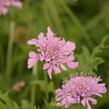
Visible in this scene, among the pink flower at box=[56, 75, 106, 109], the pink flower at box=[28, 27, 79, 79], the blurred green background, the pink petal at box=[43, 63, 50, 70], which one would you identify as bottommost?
the pink flower at box=[56, 75, 106, 109]

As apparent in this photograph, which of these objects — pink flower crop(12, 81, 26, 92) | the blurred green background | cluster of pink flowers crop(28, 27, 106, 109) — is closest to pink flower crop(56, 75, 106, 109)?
cluster of pink flowers crop(28, 27, 106, 109)

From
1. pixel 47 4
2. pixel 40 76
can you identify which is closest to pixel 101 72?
pixel 40 76

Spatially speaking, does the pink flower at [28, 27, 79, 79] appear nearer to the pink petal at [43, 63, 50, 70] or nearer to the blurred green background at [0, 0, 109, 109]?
the pink petal at [43, 63, 50, 70]

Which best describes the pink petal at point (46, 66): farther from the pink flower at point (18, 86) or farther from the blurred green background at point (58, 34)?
the pink flower at point (18, 86)

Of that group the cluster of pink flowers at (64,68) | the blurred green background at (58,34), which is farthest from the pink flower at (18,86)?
the cluster of pink flowers at (64,68)

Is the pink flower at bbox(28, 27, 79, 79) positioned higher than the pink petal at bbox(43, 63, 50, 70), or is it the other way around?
the pink flower at bbox(28, 27, 79, 79)

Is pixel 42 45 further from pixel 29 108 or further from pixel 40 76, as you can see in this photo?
pixel 40 76

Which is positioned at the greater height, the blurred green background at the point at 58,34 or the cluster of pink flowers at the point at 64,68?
the blurred green background at the point at 58,34

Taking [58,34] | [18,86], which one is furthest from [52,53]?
[58,34]
